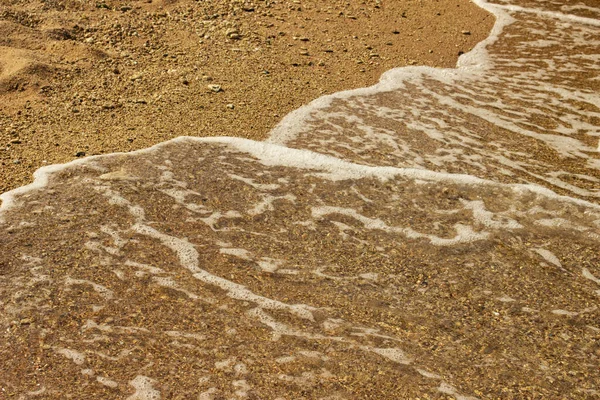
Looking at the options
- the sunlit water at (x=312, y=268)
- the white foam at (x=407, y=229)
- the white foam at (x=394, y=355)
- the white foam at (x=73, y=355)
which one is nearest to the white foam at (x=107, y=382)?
the sunlit water at (x=312, y=268)

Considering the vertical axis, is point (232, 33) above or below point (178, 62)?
above

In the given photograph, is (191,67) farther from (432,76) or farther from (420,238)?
(420,238)

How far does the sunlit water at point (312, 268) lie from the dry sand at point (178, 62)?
0.37 meters

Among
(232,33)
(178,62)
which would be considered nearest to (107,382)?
(178,62)

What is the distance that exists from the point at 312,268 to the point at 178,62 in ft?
10.2

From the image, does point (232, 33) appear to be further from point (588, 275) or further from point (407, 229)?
point (588, 275)

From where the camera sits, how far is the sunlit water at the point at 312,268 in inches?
110

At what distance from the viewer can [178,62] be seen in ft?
19.5

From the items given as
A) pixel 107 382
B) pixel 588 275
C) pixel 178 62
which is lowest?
pixel 588 275

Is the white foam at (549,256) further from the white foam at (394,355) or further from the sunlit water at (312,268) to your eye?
the white foam at (394,355)

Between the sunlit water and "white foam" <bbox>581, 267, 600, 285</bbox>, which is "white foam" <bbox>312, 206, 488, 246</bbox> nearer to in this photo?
the sunlit water

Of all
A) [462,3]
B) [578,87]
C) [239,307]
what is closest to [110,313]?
[239,307]

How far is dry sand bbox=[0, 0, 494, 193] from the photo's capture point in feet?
15.8

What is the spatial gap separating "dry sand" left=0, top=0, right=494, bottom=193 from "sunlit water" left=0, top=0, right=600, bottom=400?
1.20ft
